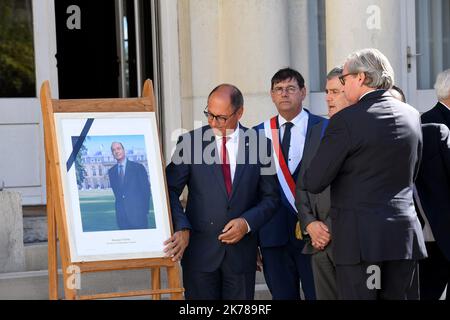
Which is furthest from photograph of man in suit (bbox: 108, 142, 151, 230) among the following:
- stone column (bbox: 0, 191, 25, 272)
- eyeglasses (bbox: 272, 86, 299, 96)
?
stone column (bbox: 0, 191, 25, 272)

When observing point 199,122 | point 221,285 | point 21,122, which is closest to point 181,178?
point 221,285

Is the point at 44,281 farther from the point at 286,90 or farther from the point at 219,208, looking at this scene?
the point at 286,90

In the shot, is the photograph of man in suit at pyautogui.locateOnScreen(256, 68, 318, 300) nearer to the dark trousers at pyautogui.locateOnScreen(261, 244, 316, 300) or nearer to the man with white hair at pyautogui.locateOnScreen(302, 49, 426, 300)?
the dark trousers at pyautogui.locateOnScreen(261, 244, 316, 300)

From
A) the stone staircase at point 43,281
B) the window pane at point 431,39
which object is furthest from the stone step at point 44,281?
the window pane at point 431,39

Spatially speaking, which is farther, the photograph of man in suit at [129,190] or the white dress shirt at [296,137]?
the white dress shirt at [296,137]

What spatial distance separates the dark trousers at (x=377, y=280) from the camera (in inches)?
183

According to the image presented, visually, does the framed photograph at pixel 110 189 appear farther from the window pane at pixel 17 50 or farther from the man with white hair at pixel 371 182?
the window pane at pixel 17 50

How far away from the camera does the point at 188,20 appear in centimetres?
843

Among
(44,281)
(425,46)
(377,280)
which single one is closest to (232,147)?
(377,280)

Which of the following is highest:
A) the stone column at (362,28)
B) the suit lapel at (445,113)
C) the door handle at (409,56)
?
the stone column at (362,28)

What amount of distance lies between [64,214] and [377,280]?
176 centimetres

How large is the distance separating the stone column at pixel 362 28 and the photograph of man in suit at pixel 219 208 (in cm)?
293

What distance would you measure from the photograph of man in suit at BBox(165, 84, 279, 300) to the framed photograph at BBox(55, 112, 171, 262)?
0.13 metres
